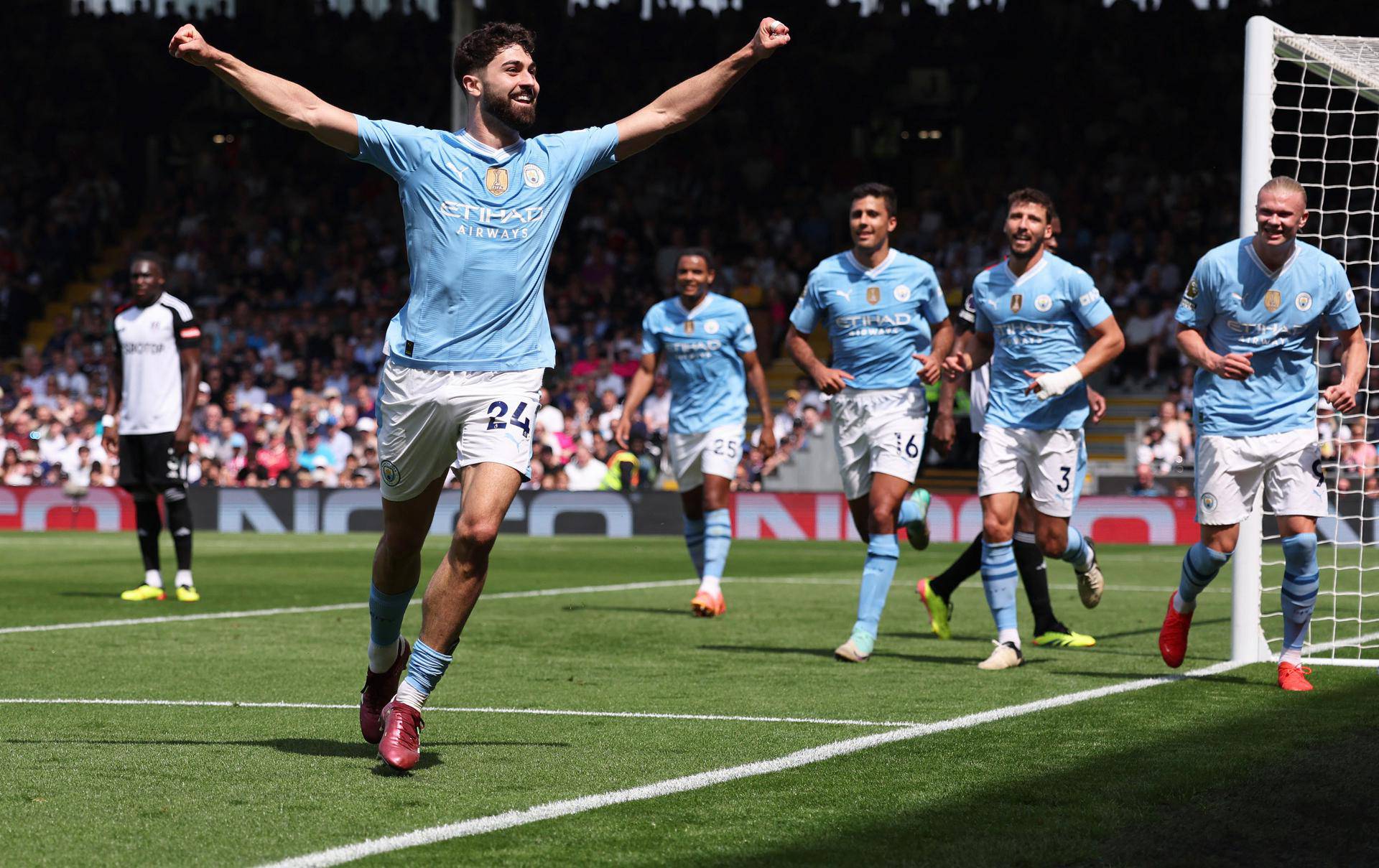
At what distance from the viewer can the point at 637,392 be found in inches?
491

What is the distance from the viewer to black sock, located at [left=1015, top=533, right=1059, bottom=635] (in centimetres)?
971

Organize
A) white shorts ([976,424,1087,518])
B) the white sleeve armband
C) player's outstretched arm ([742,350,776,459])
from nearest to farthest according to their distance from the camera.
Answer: the white sleeve armband < white shorts ([976,424,1087,518]) < player's outstretched arm ([742,350,776,459])

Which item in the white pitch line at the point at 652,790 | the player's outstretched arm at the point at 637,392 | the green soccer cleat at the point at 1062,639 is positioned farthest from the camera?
the player's outstretched arm at the point at 637,392

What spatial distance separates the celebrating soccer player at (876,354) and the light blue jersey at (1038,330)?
1.25ft

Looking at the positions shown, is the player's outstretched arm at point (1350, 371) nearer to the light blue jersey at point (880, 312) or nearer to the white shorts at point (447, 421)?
the light blue jersey at point (880, 312)

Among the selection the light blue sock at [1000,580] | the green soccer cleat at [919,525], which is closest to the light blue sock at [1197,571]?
the light blue sock at [1000,580]

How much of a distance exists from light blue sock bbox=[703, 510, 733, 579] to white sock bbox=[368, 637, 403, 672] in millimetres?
5948

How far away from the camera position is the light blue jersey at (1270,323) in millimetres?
7457

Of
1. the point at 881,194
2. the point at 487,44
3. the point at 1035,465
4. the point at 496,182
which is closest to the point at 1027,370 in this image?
the point at 1035,465

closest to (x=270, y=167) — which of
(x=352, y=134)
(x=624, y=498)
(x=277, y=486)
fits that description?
(x=277, y=486)

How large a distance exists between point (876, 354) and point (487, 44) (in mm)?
4092

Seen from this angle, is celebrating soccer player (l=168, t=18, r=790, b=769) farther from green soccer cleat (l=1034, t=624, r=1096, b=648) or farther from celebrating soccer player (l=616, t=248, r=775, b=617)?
celebrating soccer player (l=616, t=248, r=775, b=617)

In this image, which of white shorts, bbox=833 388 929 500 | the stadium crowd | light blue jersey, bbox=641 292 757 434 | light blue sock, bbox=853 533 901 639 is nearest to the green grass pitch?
light blue sock, bbox=853 533 901 639

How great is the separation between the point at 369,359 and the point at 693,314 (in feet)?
56.1
